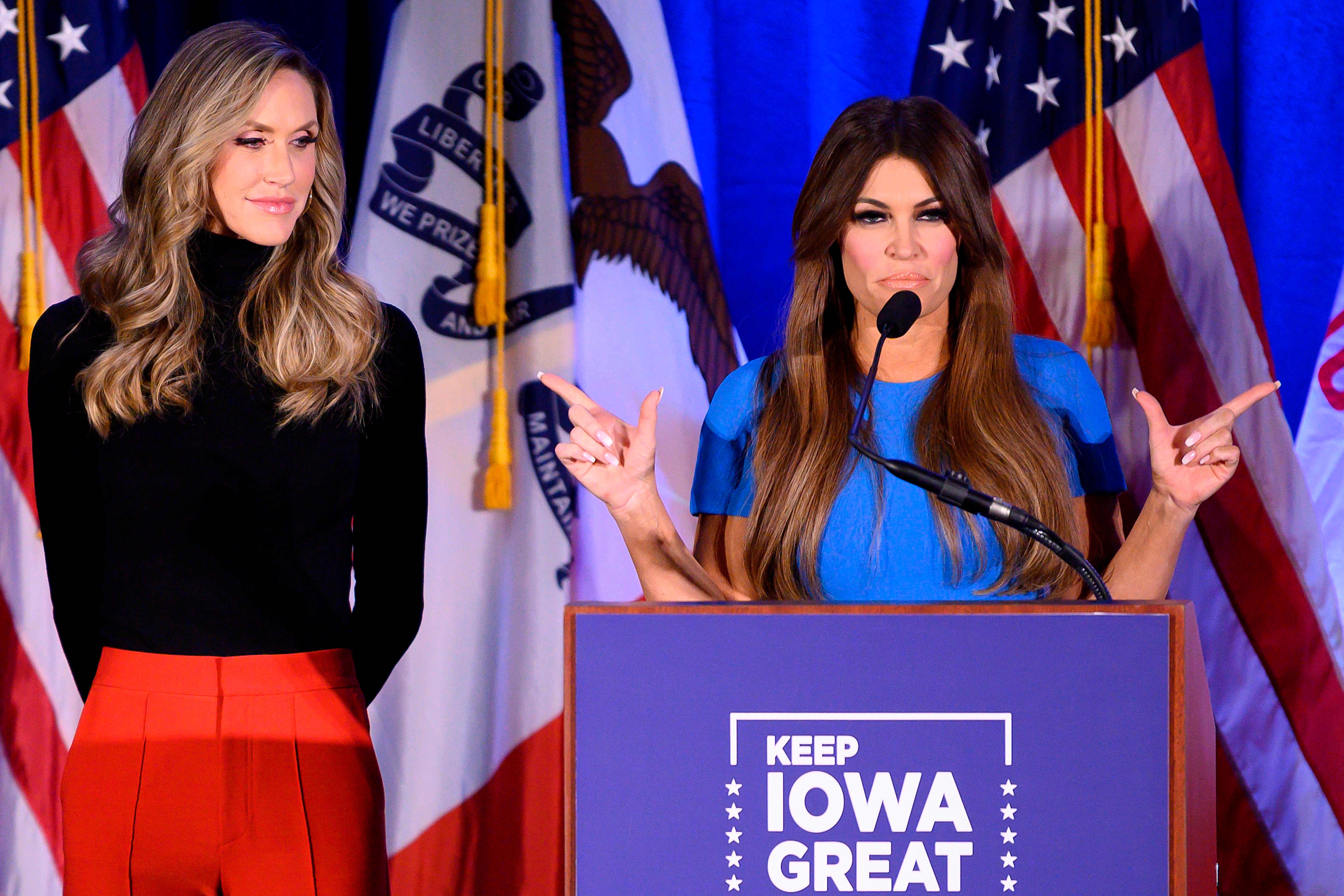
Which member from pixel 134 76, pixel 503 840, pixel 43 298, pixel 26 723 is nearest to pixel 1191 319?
pixel 503 840

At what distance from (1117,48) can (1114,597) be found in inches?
52.8

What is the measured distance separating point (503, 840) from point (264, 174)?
1.50 m

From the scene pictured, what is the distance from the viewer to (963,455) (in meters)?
1.83

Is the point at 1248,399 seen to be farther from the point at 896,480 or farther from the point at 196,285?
the point at 196,285

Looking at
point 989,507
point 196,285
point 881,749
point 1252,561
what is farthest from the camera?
point 1252,561

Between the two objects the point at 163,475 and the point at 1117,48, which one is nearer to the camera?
the point at 163,475

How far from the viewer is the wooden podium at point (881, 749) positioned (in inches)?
42.8

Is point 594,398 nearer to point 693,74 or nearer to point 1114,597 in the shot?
point 693,74

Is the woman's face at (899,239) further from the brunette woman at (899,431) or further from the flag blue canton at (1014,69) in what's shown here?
the flag blue canton at (1014,69)

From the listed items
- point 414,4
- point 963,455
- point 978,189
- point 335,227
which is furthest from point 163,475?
point 414,4

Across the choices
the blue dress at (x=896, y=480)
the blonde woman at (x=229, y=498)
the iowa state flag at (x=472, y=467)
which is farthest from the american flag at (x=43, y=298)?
the blue dress at (x=896, y=480)

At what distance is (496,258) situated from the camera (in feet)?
8.54

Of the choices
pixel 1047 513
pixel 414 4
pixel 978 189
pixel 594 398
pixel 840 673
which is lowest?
pixel 840 673

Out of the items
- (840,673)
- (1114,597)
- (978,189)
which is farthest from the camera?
(978,189)
